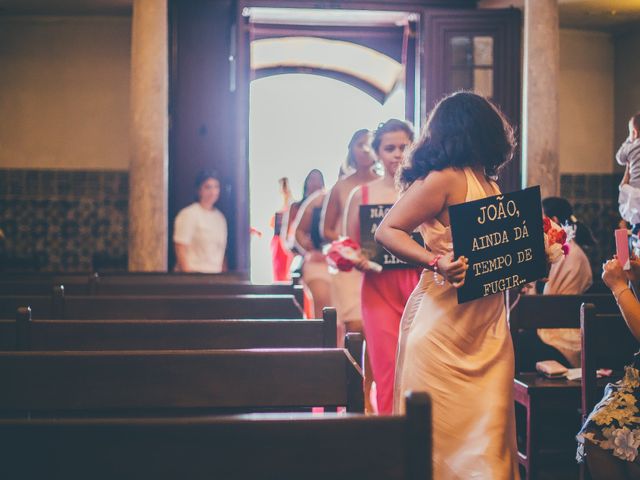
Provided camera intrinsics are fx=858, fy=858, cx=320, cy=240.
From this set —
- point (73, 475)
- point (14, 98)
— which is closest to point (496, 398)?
point (73, 475)

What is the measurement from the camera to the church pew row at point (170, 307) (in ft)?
14.0

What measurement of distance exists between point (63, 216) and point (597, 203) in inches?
261

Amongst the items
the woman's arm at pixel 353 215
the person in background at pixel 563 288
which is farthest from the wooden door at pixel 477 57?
the woman's arm at pixel 353 215

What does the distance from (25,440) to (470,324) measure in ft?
5.52

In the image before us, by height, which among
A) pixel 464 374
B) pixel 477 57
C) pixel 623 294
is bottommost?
pixel 464 374

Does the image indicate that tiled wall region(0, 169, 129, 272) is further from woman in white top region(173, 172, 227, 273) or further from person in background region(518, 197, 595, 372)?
person in background region(518, 197, 595, 372)

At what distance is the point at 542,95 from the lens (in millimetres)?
8789

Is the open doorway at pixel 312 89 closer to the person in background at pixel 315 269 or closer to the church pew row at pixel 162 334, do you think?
the person in background at pixel 315 269

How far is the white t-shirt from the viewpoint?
8820 millimetres

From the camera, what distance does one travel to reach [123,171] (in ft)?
34.0

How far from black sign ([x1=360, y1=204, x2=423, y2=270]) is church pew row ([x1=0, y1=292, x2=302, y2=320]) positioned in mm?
628

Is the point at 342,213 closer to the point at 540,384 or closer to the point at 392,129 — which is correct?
the point at 392,129

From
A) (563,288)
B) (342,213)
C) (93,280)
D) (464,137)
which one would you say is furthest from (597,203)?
(464,137)

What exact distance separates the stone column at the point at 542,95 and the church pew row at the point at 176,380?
679 centimetres
